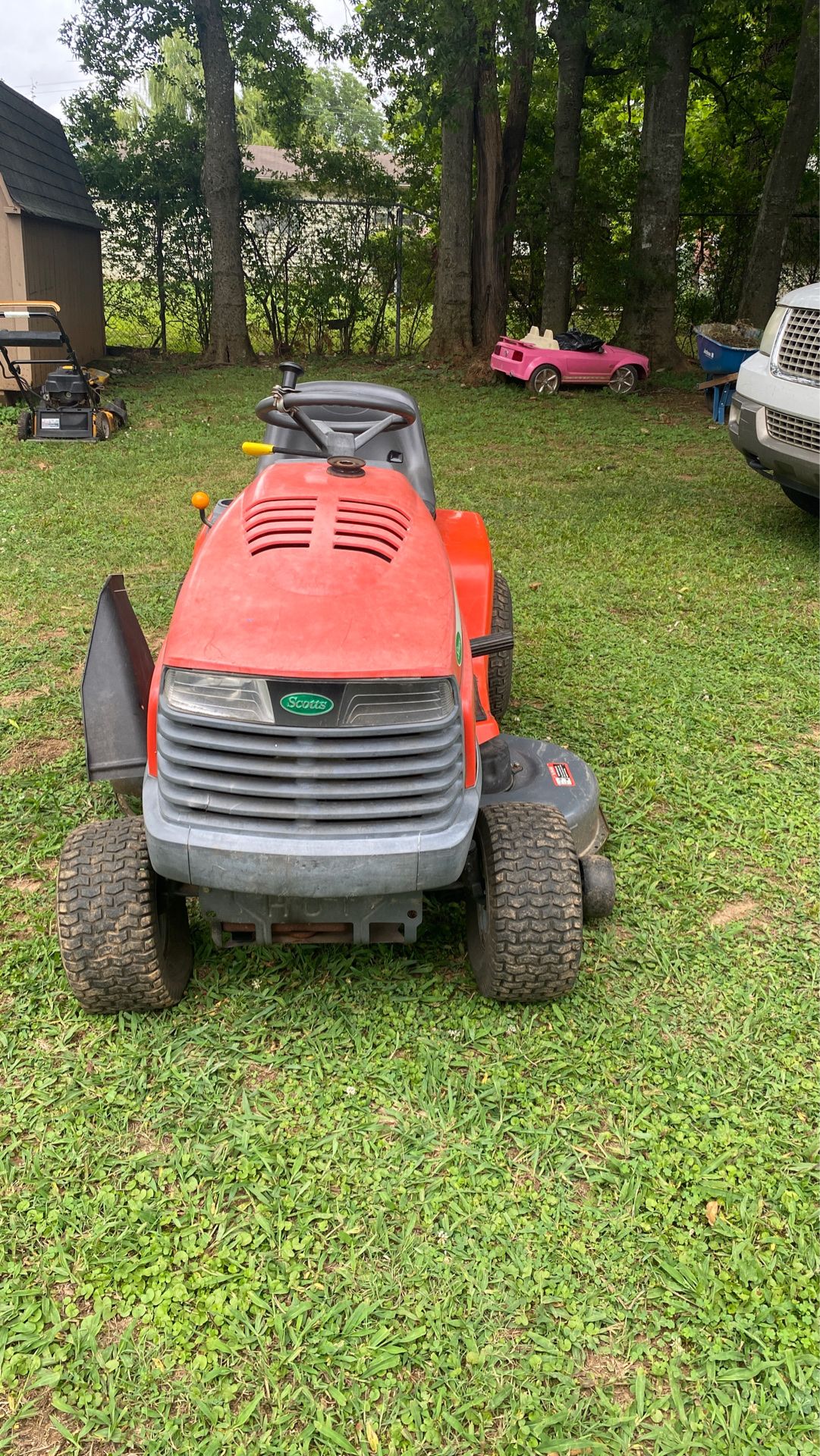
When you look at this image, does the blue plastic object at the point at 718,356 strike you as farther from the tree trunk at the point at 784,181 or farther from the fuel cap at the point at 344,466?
the fuel cap at the point at 344,466

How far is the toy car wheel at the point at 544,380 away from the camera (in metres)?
13.6

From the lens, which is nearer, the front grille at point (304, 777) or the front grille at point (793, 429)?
the front grille at point (304, 777)

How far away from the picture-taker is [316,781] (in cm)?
259

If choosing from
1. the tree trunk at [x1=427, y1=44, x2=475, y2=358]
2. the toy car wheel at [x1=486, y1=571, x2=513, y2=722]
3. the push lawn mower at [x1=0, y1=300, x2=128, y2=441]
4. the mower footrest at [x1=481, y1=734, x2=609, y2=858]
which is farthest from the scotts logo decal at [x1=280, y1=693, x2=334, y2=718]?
the tree trunk at [x1=427, y1=44, x2=475, y2=358]

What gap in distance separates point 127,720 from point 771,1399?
2484 mm

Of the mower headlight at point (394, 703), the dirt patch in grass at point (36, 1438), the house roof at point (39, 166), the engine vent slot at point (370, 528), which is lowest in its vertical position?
the dirt patch in grass at point (36, 1438)

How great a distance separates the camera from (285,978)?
3.19 m

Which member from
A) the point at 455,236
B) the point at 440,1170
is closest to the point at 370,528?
the point at 440,1170

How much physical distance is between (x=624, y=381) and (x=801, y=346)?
24.3 feet

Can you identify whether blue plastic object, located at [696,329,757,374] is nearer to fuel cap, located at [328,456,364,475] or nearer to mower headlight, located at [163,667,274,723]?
fuel cap, located at [328,456,364,475]

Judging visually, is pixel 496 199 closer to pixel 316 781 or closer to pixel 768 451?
pixel 768 451

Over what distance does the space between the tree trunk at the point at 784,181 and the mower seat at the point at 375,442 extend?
11.3 m

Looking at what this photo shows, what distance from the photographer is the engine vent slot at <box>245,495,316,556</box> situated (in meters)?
2.92

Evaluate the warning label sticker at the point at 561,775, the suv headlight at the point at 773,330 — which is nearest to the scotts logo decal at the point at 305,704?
the warning label sticker at the point at 561,775
